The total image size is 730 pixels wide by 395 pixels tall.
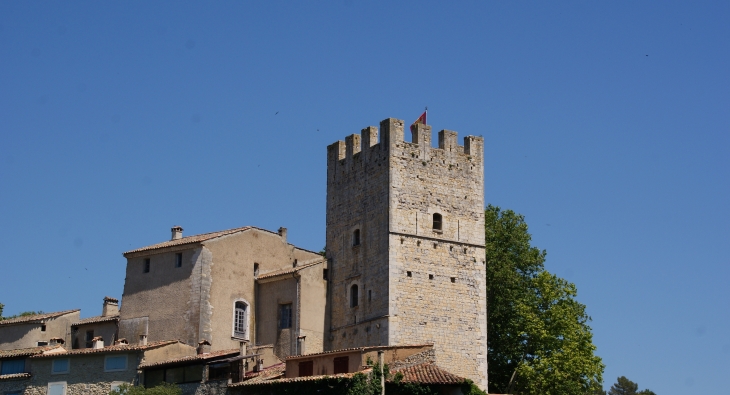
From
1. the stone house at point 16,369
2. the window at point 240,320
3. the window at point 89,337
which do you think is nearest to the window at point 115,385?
the stone house at point 16,369

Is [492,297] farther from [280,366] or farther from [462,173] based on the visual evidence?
[280,366]

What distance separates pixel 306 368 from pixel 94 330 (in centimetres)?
1483

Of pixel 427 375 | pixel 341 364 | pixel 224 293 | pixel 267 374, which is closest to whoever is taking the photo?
pixel 427 375

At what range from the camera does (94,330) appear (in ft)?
182

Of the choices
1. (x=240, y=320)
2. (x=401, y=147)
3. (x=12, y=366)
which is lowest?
(x=12, y=366)

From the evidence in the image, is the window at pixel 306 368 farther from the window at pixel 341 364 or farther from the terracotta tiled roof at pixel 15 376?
the terracotta tiled roof at pixel 15 376

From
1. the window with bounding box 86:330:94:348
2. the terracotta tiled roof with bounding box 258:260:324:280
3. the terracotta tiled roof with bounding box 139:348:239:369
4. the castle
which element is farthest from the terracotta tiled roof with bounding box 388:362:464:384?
the window with bounding box 86:330:94:348

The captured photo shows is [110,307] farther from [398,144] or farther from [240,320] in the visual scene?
[398,144]

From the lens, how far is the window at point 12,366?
50.9 meters

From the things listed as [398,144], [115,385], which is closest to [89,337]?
[115,385]

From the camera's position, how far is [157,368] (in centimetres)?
4747

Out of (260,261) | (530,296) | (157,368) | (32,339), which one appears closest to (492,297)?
(530,296)

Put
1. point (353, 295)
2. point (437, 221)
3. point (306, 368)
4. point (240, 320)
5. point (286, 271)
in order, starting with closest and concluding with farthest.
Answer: point (306, 368)
point (437, 221)
point (353, 295)
point (286, 271)
point (240, 320)

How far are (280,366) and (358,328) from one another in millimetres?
3891
